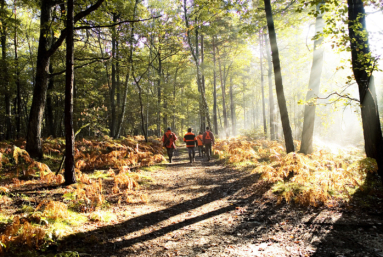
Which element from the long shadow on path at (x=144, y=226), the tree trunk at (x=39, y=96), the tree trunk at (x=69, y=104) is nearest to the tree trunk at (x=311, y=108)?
the long shadow on path at (x=144, y=226)

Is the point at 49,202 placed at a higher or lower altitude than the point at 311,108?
lower

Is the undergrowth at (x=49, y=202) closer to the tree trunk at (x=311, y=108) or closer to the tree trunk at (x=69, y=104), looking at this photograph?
the tree trunk at (x=69, y=104)

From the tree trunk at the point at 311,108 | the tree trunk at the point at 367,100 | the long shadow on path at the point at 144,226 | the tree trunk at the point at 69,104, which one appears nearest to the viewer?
the long shadow on path at the point at 144,226

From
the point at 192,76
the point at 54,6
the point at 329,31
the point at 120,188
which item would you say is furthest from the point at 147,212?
the point at 192,76

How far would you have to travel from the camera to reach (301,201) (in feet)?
14.3

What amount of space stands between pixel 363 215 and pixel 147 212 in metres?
4.38

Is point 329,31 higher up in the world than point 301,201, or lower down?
higher up

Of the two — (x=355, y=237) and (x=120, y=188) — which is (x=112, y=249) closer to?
(x=120, y=188)

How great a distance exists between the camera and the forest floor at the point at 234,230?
3.11m

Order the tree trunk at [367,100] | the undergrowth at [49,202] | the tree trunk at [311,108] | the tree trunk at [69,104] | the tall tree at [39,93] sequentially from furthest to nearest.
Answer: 1. the tree trunk at [311,108]
2. the tall tree at [39,93]
3. the tree trunk at [69,104]
4. the tree trunk at [367,100]
5. the undergrowth at [49,202]

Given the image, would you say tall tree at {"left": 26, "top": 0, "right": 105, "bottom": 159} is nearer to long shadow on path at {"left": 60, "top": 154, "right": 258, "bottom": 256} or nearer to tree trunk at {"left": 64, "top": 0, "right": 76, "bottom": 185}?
tree trunk at {"left": 64, "top": 0, "right": 76, "bottom": 185}

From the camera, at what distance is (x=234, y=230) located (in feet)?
12.6

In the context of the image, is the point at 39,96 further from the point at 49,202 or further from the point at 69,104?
the point at 49,202

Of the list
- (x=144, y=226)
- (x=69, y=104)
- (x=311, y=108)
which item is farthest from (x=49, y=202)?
(x=311, y=108)
